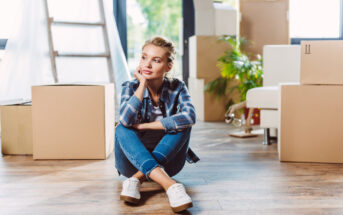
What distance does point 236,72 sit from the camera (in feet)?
11.8

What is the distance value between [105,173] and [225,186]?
61 cm

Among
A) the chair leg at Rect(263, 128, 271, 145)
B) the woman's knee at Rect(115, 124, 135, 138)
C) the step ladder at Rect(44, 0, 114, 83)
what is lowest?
the chair leg at Rect(263, 128, 271, 145)

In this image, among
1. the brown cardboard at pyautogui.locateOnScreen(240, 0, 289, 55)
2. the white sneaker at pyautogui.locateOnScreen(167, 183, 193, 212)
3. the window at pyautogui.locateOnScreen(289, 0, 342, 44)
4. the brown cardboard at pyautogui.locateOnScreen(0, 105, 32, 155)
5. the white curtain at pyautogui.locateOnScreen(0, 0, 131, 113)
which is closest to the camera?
the white sneaker at pyautogui.locateOnScreen(167, 183, 193, 212)

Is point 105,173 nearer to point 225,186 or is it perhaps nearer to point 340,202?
point 225,186

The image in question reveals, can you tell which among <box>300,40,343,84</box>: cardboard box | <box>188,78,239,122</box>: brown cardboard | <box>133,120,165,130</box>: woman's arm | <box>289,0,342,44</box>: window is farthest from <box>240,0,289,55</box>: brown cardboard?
<box>133,120,165,130</box>: woman's arm

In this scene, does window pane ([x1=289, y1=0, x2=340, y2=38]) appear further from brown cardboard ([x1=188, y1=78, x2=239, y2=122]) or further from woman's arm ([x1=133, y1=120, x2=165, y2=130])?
woman's arm ([x1=133, y1=120, x2=165, y2=130])

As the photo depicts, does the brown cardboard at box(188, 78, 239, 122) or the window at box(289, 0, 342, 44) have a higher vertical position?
the window at box(289, 0, 342, 44)

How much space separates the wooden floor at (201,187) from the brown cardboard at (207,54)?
1.63 meters

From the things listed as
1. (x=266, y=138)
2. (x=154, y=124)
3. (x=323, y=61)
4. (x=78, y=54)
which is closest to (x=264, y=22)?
(x=266, y=138)

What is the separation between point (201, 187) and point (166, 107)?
1.26ft

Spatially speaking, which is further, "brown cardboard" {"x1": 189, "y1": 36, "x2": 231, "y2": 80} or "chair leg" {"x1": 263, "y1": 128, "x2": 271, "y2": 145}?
"brown cardboard" {"x1": 189, "y1": 36, "x2": 231, "y2": 80}

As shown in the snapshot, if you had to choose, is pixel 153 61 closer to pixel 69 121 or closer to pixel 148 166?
pixel 148 166

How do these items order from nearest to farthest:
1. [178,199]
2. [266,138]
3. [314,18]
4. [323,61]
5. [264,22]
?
[178,199] < [323,61] < [266,138] < [264,22] < [314,18]

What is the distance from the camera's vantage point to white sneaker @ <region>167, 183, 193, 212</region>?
1438 millimetres
